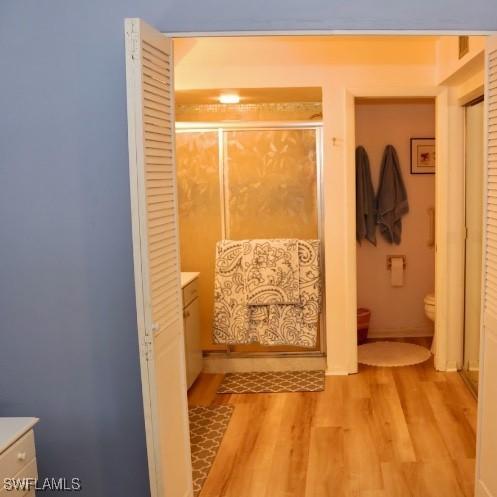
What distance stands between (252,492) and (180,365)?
0.88 m

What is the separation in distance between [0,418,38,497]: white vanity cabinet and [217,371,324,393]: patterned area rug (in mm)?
2323

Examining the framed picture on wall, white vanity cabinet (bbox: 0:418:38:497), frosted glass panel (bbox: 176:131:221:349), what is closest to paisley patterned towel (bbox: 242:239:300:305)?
frosted glass panel (bbox: 176:131:221:349)

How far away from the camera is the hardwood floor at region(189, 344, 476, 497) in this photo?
3.04 metres

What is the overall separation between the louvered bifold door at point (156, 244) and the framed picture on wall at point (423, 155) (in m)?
3.75

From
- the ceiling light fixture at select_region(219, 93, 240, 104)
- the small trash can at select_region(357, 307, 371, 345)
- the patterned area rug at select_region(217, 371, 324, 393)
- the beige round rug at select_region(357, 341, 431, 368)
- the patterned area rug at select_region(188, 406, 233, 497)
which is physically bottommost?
the patterned area rug at select_region(188, 406, 233, 497)

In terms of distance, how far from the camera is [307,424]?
3.83 meters

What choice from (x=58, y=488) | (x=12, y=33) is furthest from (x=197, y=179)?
(x=58, y=488)

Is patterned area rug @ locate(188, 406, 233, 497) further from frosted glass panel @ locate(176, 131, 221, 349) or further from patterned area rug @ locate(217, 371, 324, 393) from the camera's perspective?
frosted glass panel @ locate(176, 131, 221, 349)

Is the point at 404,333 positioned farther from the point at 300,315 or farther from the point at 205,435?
the point at 205,435

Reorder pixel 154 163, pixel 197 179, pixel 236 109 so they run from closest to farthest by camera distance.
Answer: pixel 154 163, pixel 197 179, pixel 236 109

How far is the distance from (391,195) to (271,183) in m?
1.46

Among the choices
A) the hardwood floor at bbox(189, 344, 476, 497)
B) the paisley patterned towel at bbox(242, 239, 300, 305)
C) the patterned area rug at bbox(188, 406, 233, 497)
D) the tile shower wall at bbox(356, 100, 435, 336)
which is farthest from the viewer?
the tile shower wall at bbox(356, 100, 435, 336)

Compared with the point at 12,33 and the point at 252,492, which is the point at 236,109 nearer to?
the point at 12,33

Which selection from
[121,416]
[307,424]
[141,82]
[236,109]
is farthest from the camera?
[236,109]
